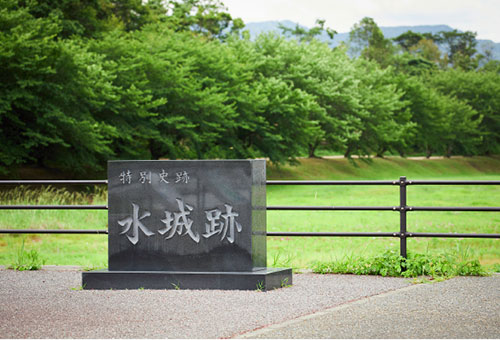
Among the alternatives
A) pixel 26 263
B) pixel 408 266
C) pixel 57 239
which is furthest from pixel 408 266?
pixel 57 239

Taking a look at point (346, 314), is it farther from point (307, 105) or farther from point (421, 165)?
point (421, 165)

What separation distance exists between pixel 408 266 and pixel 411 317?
2.53 m

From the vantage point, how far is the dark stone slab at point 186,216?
785 centimetres

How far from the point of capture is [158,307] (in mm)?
6727

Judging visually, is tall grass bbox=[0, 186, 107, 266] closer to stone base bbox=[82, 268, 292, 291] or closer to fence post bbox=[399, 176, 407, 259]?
stone base bbox=[82, 268, 292, 291]

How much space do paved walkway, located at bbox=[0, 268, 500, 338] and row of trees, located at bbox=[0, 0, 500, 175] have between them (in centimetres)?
2252

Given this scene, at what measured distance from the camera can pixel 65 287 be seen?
26.3ft

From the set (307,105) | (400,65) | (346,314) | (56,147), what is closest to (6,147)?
(56,147)

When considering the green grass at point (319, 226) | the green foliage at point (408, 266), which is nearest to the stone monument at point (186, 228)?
the green foliage at point (408, 266)

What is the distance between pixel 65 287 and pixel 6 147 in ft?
74.5

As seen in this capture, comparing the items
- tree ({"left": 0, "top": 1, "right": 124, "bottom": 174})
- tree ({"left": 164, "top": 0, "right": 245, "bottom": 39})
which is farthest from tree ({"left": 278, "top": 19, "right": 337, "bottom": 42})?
tree ({"left": 0, "top": 1, "right": 124, "bottom": 174})

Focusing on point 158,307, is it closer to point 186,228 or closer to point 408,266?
point 186,228

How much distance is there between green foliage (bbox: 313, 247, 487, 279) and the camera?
8.52 meters

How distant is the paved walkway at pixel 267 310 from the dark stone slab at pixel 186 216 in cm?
46
